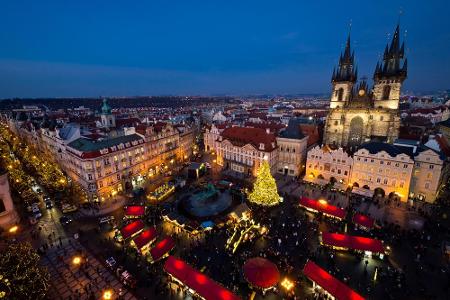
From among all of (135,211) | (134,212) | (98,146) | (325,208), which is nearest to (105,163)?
(98,146)

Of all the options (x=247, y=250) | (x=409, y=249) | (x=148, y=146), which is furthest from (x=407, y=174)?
(x=148, y=146)

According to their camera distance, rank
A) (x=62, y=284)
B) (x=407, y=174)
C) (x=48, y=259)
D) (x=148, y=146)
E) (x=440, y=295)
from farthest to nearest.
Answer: (x=148, y=146), (x=407, y=174), (x=48, y=259), (x=62, y=284), (x=440, y=295)

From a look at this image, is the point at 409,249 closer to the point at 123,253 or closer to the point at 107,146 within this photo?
the point at 123,253

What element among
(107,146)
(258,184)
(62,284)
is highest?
(107,146)

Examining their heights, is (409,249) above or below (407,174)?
below

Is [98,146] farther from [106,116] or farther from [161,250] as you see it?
[161,250]

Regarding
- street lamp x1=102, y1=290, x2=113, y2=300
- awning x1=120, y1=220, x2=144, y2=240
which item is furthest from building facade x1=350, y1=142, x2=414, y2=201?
street lamp x1=102, y1=290, x2=113, y2=300

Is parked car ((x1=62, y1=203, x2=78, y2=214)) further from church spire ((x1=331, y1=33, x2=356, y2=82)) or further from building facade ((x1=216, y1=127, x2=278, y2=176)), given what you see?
church spire ((x1=331, y1=33, x2=356, y2=82))
